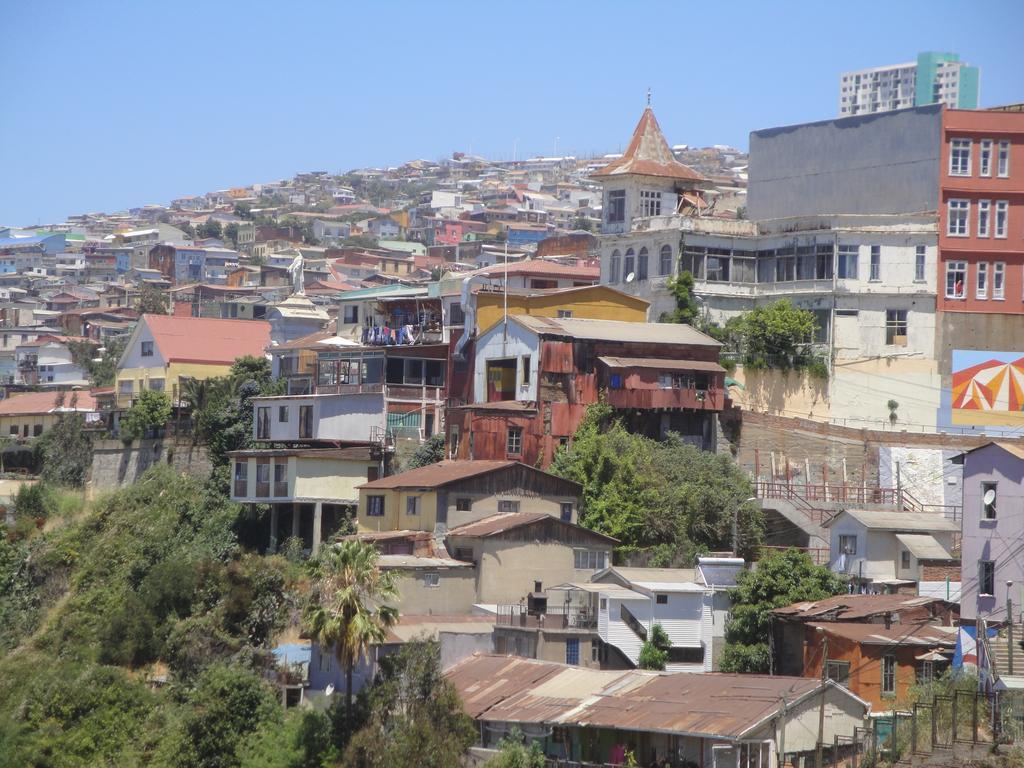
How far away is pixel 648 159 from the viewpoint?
72.9 metres

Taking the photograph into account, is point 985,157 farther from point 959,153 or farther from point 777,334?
point 777,334

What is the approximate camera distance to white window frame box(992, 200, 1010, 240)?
6644 cm

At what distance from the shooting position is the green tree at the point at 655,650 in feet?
158

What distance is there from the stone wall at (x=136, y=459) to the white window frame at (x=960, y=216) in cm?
2891

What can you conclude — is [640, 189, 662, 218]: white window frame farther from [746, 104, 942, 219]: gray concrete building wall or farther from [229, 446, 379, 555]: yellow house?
[229, 446, 379, 555]: yellow house

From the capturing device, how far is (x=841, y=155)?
69438mm

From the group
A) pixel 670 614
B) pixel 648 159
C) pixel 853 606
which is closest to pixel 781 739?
pixel 853 606

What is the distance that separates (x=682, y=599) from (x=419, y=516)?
9.51 meters

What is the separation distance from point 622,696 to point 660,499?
12.9m

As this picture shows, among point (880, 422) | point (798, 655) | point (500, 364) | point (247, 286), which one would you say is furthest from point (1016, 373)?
point (247, 286)

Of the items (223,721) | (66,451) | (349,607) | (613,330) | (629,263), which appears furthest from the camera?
(66,451)

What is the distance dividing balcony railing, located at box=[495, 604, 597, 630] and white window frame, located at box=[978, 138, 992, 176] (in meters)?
26.5

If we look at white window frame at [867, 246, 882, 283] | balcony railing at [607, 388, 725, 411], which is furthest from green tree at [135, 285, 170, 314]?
balcony railing at [607, 388, 725, 411]

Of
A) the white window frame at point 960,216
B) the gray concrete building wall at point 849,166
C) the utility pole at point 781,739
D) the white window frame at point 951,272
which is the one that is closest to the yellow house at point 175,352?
the gray concrete building wall at point 849,166
